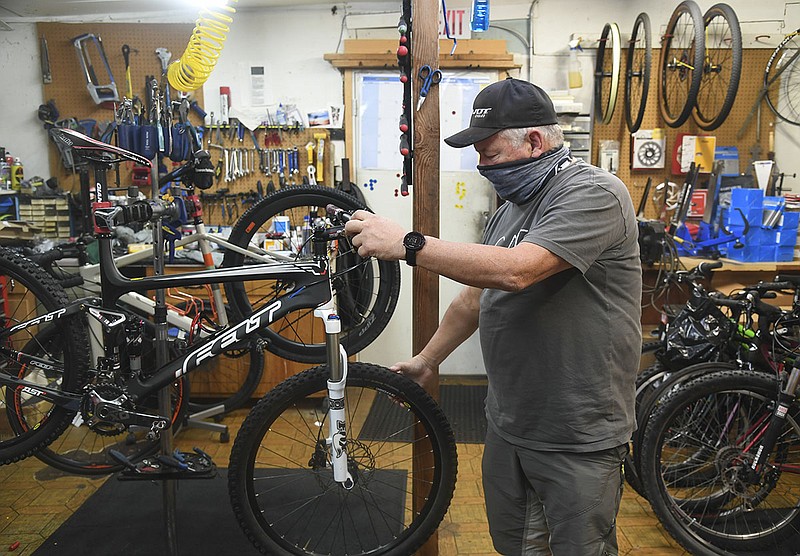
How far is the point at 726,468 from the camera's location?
2.56 metres

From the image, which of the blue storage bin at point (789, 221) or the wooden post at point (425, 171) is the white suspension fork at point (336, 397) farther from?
the blue storage bin at point (789, 221)

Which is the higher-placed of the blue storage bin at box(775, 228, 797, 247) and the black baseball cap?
the black baseball cap

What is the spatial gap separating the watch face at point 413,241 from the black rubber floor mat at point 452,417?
83.8 inches

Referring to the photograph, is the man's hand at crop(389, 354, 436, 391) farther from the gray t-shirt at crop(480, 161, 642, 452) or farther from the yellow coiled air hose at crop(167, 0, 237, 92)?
the yellow coiled air hose at crop(167, 0, 237, 92)

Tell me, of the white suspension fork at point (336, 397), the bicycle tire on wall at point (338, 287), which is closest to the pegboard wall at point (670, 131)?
the bicycle tire on wall at point (338, 287)

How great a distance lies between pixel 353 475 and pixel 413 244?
0.93 metres

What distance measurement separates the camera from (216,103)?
14.0 feet

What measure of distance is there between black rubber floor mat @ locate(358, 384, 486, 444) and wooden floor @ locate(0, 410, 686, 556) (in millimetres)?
210

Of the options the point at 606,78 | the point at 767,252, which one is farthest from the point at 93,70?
the point at 767,252

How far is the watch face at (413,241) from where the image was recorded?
1.43 meters

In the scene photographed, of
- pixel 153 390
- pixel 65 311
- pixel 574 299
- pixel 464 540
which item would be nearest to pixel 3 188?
pixel 65 311

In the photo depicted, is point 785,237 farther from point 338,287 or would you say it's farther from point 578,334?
point 338,287

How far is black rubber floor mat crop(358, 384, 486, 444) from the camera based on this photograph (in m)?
3.60

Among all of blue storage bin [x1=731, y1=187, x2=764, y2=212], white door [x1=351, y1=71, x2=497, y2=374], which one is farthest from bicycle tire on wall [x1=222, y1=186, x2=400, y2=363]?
blue storage bin [x1=731, y1=187, x2=764, y2=212]
